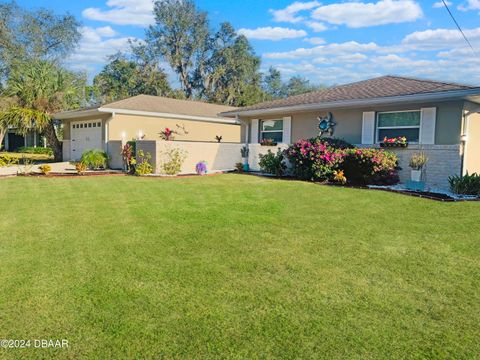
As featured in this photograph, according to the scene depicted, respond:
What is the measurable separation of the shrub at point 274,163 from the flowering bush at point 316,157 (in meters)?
0.67

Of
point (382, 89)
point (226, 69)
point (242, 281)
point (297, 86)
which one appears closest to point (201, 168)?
point (382, 89)

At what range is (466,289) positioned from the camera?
155 inches

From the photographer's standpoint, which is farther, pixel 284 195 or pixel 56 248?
pixel 284 195

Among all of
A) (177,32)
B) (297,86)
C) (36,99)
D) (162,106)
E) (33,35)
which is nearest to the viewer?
(36,99)

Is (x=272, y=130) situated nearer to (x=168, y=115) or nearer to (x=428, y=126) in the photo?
(x=168, y=115)

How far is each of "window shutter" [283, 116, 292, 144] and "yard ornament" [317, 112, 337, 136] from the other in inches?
64.6

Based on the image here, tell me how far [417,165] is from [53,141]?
1993cm

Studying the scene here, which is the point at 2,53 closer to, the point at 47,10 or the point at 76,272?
the point at 47,10

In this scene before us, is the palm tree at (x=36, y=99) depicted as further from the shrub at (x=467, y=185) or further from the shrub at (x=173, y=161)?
the shrub at (x=467, y=185)

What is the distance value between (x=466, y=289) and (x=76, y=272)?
4.24 m

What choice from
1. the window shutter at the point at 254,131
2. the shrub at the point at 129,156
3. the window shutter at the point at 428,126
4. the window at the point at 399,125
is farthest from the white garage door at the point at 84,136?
the window shutter at the point at 428,126

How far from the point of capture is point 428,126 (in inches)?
466

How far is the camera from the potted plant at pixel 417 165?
36.1 ft

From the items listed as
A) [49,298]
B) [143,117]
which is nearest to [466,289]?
[49,298]
